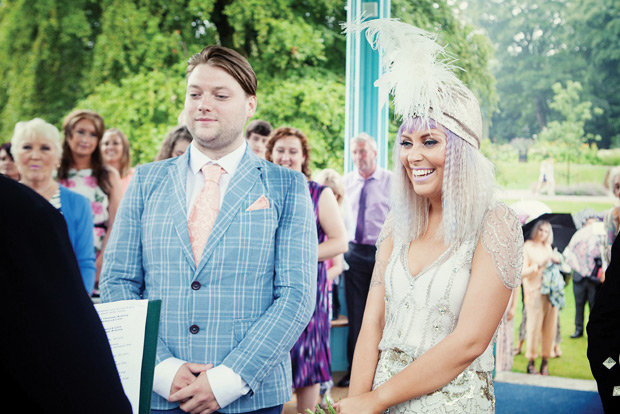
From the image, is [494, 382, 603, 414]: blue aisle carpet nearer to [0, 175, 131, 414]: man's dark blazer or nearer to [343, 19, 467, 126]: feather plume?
[343, 19, 467, 126]: feather plume

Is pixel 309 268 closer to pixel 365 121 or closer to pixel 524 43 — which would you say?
pixel 365 121

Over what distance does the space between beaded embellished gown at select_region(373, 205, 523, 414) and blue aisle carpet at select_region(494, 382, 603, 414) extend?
9.51 feet

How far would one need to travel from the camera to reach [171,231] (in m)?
1.53

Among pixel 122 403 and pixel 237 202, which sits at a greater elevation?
pixel 237 202

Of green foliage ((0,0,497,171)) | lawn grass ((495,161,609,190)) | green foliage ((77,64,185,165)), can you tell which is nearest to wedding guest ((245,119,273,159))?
lawn grass ((495,161,609,190))

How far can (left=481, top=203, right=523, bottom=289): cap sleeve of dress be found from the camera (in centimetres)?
134

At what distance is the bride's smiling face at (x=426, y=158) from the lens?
1.43 meters

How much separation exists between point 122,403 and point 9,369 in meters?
0.12

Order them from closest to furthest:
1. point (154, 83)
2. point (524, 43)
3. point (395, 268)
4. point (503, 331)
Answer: point (395, 268) → point (503, 331) → point (524, 43) → point (154, 83)

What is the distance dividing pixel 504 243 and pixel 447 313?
20 centimetres

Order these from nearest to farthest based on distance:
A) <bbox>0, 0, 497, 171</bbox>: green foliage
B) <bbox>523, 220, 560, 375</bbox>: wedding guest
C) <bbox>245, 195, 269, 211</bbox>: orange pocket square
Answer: <bbox>245, 195, 269, 211</bbox>: orange pocket square
<bbox>523, 220, 560, 375</bbox>: wedding guest
<bbox>0, 0, 497, 171</bbox>: green foliage

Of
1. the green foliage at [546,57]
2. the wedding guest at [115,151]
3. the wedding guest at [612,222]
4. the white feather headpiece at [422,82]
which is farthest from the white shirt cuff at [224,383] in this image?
the green foliage at [546,57]

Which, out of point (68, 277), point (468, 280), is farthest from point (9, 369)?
point (468, 280)

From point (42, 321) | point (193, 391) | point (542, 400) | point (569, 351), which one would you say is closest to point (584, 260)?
point (569, 351)
